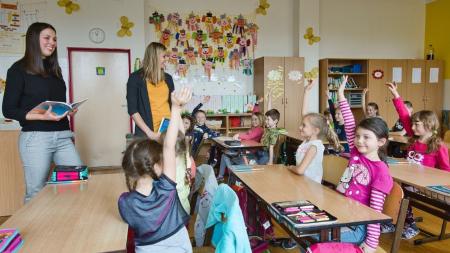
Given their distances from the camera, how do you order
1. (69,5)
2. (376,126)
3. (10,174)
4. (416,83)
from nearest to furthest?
(376,126), (10,174), (69,5), (416,83)

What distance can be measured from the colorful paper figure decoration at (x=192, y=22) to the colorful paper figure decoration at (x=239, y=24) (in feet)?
2.26

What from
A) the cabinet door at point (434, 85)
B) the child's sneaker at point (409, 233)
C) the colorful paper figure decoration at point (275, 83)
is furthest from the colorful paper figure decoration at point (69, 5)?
the cabinet door at point (434, 85)

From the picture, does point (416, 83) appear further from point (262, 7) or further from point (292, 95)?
point (262, 7)

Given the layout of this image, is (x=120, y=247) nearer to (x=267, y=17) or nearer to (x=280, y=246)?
(x=280, y=246)

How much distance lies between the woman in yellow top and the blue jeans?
1.82 ft

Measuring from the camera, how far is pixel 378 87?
6.68 metres

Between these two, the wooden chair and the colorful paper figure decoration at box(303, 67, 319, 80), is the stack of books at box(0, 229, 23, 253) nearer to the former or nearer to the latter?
the wooden chair

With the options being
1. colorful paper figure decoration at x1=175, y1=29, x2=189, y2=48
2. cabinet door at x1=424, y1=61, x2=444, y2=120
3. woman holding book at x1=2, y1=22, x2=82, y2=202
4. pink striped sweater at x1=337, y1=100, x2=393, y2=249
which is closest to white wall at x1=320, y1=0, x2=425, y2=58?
cabinet door at x1=424, y1=61, x2=444, y2=120

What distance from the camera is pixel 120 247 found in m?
1.18

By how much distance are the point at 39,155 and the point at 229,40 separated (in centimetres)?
487

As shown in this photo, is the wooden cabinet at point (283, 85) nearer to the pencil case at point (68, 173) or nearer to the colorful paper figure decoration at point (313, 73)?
the colorful paper figure decoration at point (313, 73)

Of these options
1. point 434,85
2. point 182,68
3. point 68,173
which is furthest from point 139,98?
point 434,85

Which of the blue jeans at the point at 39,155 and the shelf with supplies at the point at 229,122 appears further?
the shelf with supplies at the point at 229,122

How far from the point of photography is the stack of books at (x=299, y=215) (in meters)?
1.41
